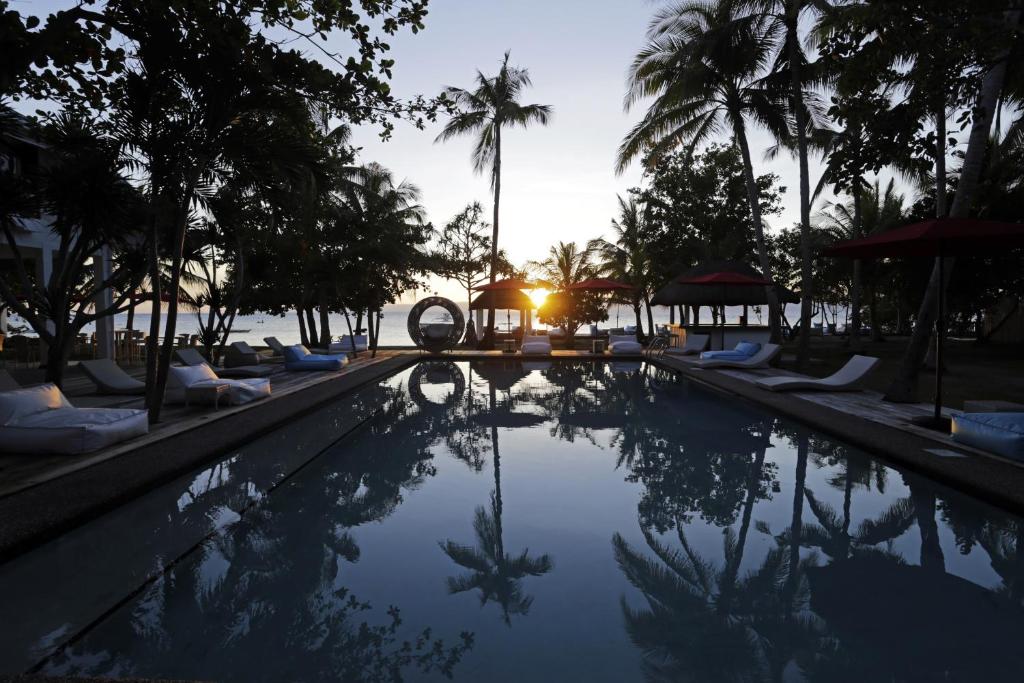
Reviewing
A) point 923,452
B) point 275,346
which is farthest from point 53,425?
point 275,346

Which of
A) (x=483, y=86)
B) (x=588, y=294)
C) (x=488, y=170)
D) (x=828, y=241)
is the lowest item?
(x=588, y=294)

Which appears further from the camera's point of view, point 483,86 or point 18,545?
point 483,86

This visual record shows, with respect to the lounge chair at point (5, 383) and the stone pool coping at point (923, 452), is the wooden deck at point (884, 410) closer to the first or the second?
the stone pool coping at point (923, 452)

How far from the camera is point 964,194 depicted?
8422mm

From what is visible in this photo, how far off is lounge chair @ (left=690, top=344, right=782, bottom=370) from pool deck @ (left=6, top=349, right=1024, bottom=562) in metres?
2.58

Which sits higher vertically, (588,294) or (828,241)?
(828,241)

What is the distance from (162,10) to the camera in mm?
4898

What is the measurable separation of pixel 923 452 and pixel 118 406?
32.2ft

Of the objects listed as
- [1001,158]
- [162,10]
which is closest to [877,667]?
[162,10]

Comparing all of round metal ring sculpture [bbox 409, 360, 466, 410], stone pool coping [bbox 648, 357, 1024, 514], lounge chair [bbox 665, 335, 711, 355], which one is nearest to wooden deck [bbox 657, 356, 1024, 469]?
stone pool coping [bbox 648, 357, 1024, 514]

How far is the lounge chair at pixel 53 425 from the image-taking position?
5.84 metres

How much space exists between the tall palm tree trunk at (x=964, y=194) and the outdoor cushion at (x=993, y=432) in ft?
6.97

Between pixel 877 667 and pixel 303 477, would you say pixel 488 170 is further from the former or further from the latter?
pixel 877 667

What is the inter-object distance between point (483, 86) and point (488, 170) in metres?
2.73
